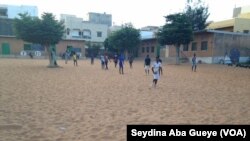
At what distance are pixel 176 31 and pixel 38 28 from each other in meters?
16.9

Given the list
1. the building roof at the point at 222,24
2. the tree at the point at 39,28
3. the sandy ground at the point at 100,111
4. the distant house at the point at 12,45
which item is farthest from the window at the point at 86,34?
the sandy ground at the point at 100,111

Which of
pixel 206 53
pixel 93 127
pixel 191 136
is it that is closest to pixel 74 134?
pixel 93 127

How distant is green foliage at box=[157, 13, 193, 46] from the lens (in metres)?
36.3

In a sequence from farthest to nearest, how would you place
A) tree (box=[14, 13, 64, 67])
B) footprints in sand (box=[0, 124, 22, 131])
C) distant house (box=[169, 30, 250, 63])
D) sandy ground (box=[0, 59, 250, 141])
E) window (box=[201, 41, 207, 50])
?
window (box=[201, 41, 207, 50])
distant house (box=[169, 30, 250, 63])
tree (box=[14, 13, 64, 67])
footprints in sand (box=[0, 124, 22, 131])
sandy ground (box=[0, 59, 250, 141])

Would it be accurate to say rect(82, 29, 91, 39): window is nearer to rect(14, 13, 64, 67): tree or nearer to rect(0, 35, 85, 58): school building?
rect(0, 35, 85, 58): school building

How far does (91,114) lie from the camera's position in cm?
872

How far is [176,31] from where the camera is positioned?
36312 mm

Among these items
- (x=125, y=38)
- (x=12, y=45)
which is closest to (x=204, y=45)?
(x=125, y=38)

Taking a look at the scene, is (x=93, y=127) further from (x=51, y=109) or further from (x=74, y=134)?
(x=51, y=109)

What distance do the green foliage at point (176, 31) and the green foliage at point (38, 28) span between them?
47.6ft

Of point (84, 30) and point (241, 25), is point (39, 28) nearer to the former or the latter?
point (241, 25)

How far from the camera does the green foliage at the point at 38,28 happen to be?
89.8 ft

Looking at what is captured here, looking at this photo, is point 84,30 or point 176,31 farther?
point 84,30

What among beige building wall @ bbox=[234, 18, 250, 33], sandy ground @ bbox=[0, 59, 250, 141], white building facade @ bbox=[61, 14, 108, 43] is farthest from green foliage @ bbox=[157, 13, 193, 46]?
white building facade @ bbox=[61, 14, 108, 43]
